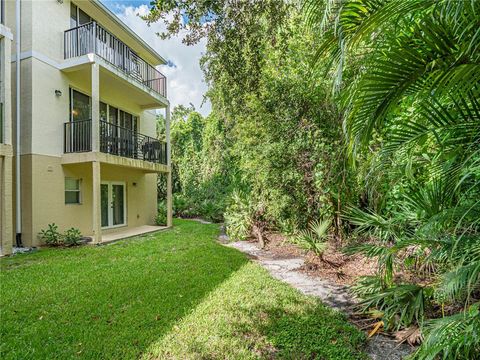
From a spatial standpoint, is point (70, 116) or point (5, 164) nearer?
point (5, 164)

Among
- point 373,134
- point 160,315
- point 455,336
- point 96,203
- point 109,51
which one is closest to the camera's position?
point 455,336

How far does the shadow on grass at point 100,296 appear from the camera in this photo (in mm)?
3340

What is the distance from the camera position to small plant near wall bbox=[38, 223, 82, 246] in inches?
350

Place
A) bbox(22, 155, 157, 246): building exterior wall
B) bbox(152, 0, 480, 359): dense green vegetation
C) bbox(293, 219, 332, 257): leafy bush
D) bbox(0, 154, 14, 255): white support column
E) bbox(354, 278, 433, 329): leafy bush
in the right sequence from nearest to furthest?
1. bbox(152, 0, 480, 359): dense green vegetation
2. bbox(354, 278, 433, 329): leafy bush
3. bbox(293, 219, 332, 257): leafy bush
4. bbox(0, 154, 14, 255): white support column
5. bbox(22, 155, 157, 246): building exterior wall

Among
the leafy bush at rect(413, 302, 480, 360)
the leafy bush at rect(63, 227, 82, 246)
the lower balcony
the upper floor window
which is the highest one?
the upper floor window

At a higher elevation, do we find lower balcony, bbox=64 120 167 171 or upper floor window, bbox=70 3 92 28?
upper floor window, bbox=70 3 92 28

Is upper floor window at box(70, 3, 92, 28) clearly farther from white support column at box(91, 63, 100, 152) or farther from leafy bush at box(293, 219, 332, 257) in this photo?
leafy bush at box(293, 219, 332, 257)

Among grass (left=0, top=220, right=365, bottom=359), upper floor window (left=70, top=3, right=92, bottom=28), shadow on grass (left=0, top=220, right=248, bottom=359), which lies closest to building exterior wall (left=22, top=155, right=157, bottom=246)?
shadow on grass (left=0, top=220, right=248, bottom=359)

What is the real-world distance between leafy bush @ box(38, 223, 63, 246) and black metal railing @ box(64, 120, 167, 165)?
266 centimetres

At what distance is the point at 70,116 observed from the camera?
403 inches

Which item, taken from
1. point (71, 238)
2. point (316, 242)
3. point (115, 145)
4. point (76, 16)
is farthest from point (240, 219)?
point (76, 16)

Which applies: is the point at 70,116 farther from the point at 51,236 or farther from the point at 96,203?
the point at 51,236

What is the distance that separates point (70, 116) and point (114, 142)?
167 cm

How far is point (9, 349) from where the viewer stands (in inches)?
126
